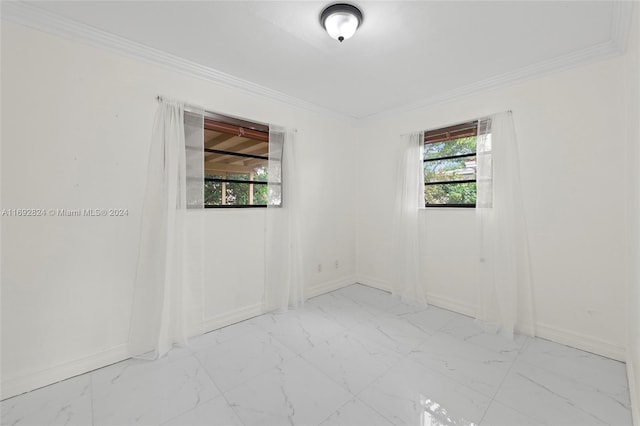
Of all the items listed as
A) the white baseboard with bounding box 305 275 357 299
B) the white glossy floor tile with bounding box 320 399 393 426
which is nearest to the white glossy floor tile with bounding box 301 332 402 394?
the white glossy floor tile with bounding box 320 399 393 426

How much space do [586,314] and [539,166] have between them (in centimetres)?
133

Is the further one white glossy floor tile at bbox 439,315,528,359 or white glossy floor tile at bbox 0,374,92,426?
white glossy floor tile at bbox 439,315,528,359

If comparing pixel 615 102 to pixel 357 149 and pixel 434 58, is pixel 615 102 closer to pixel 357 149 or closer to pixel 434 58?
pixel 434 58

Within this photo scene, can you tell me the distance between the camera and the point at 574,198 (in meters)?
2.25

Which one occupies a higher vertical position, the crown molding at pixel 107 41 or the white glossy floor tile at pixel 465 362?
the crown molding at pixel 107 41

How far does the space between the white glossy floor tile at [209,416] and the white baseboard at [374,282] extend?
257cm

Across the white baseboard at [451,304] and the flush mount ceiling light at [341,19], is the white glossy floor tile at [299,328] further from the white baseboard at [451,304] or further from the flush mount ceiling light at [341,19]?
the flush mount ceiling light at [341,19]

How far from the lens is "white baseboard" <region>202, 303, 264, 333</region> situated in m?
2.56

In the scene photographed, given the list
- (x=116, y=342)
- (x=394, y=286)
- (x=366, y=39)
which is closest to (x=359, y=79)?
(x=366, y=39)

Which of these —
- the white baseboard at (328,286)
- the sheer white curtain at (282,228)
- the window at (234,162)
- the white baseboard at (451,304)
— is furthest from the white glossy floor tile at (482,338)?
the window at (234,162)

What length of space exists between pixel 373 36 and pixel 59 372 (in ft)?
11.0

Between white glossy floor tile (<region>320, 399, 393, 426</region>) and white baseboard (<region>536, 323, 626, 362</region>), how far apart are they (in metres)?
1.91

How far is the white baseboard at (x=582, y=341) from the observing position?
2.06 meters

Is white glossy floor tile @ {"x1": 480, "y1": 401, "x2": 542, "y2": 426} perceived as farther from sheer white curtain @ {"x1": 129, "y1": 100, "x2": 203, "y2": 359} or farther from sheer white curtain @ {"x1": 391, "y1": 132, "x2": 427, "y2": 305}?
sheer white curtain @ {"x1": 129, "y1": 100, "x2": 203, "y2": 359}
